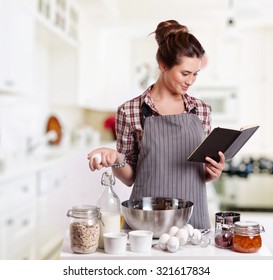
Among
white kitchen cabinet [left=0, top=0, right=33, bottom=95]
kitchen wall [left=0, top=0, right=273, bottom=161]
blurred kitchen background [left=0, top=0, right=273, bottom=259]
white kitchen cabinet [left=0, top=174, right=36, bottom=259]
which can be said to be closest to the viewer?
blurred kitchen background [left=0, top=0, right=273, bottom=259]

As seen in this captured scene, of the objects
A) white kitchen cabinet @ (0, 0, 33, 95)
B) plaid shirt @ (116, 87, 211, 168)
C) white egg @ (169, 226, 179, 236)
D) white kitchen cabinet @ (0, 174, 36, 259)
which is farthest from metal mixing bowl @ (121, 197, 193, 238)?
white kitchen cabinet @ (0, 0, 33, 95)

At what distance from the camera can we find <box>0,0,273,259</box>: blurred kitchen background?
1.24 metres

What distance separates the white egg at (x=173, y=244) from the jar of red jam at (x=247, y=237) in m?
0.09

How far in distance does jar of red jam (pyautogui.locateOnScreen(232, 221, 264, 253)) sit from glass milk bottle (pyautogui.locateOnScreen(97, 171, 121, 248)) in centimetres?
18

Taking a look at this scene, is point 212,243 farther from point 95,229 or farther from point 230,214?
point 95,229

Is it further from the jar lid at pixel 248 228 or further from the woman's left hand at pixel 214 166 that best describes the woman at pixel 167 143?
the jar lid at pixel 248 228

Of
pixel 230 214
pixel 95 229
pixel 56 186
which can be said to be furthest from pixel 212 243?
pixel 56 186

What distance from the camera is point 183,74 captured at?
740mm

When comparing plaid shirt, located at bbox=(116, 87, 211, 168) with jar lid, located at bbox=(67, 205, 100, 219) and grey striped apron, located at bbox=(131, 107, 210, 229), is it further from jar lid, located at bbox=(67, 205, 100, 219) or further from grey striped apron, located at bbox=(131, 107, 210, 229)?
jar lid, located at bbox=(67, 205, 100, 219)

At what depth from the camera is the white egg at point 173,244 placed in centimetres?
69

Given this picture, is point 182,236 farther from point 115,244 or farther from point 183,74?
point 183,74

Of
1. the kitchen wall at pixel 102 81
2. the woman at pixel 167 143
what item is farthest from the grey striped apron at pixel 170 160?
the kitchen wall at pixel 102 81

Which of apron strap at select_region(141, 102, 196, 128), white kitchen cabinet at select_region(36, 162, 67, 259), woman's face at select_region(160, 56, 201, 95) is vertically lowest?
white kitchen cabinet at select_region(36, 162, 67, 259)

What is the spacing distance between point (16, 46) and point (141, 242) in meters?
1.74
